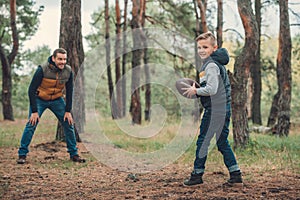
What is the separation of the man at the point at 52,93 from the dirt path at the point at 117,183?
1.42 ft

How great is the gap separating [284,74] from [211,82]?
9003 mm

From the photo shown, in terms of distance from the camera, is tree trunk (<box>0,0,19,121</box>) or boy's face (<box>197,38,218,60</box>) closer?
boy's face (<box>197,38,218,60</box>)

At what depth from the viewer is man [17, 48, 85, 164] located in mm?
7031

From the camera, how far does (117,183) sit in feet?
19.3

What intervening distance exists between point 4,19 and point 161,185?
18927 mm

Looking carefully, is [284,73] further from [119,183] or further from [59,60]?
[119,183]

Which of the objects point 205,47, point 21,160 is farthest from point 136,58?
point 205,47

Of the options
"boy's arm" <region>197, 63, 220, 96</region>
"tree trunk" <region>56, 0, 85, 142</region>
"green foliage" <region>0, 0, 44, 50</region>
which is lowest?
"boy's arm" <region>197, 63, 220, 96</region>

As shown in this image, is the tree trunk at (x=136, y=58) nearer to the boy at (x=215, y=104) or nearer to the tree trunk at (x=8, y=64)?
the tree trunk at (x=8, y=64)

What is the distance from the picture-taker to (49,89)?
7324 mm

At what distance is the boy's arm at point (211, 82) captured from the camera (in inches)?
200

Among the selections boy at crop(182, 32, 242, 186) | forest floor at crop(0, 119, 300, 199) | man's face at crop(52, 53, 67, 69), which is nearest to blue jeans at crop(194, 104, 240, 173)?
boy at crop(182, 32, 242, 186)

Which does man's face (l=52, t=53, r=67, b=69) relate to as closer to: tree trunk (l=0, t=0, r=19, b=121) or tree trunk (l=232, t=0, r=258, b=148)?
tree trunk (l=232, t=0, r=258, b=148)

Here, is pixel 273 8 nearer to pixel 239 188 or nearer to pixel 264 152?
pixel 264 152
